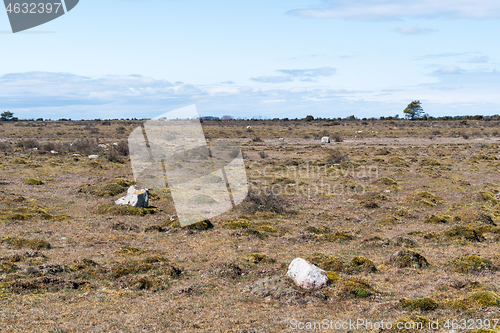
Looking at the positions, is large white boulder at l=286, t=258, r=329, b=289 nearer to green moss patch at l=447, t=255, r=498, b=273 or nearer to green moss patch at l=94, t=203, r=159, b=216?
green moss patch at l=447, t=255, r=498, b=273

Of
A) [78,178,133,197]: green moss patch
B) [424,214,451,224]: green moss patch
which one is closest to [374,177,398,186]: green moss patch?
[424,214,451,224]: green moss patch

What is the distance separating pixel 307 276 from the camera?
11180mm

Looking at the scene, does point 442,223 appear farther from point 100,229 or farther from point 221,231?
point 100,229

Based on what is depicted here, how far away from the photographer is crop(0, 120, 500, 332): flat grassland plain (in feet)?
31.0

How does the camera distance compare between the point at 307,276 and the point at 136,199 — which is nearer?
the point at 307,276

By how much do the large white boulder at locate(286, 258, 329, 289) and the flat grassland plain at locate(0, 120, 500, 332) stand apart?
23cm

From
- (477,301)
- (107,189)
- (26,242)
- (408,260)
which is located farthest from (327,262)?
(107,189)

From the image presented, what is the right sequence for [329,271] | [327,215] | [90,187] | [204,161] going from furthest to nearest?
[204,161] < [90,187] < [327,215] < [329,271]

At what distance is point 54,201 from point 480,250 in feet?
73.9

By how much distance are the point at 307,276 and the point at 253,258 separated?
309 cm

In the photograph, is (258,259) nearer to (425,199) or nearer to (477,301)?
(477,301)

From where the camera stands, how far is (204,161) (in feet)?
143

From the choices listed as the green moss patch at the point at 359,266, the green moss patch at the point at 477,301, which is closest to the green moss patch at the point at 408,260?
the green moss patch at the point at 359,266

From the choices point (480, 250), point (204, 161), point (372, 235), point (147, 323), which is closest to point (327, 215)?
point (372, 235)
